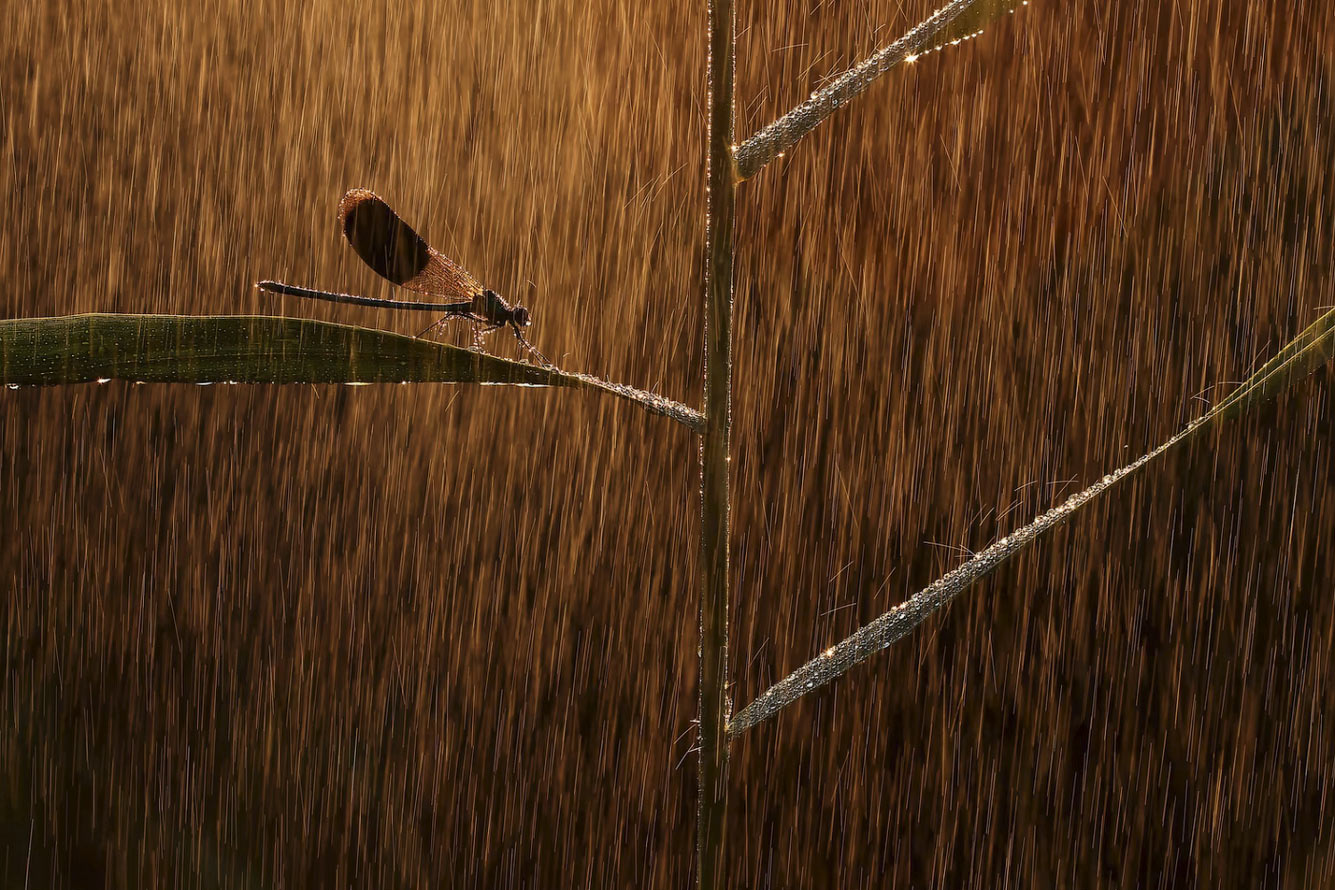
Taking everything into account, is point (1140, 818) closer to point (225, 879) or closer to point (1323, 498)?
point (1323, 498)

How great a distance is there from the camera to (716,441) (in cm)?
33

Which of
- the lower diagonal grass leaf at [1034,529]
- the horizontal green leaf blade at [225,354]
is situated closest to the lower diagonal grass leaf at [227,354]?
the horizontal green leaf blade at [225,354]

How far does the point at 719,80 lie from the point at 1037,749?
3.21 ft

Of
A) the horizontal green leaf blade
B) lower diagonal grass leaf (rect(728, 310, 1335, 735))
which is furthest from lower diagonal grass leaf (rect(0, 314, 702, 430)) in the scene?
lower diagonal grass leaf (rect(728, 310, 1335, 735))

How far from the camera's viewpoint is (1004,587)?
110 centimetres

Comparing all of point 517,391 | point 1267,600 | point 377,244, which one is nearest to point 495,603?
point 517,391

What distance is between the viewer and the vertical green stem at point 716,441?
32 centimetres

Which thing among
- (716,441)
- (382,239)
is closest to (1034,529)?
(716,441)

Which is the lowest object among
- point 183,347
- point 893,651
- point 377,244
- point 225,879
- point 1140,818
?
point 225,879

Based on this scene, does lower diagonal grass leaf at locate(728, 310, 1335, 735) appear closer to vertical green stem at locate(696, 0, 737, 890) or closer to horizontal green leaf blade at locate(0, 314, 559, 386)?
vertical green stem at locate(696, 0, 737, 890)

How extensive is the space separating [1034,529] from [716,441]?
4.0 inches

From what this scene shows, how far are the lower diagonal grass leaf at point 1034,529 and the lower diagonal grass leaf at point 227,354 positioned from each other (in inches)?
4.9

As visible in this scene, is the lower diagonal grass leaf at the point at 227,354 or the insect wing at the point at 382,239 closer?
the lower diagonal grass leaf at the point at 227,354

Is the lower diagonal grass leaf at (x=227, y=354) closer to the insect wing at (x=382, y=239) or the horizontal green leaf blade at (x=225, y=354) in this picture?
the horizontal green leaf blade at (x=225, y=354)
